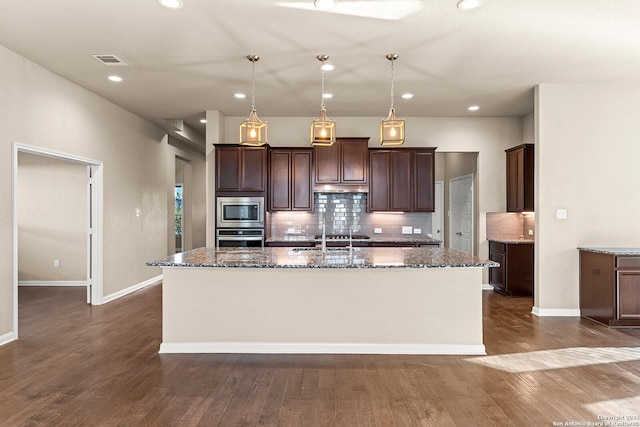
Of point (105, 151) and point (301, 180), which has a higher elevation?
point (105, 151)

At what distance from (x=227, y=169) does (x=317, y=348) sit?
11.0ft

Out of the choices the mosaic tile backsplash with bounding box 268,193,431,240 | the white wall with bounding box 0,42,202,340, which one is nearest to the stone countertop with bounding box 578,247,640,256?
the mosaic tile backsplash with bounding box 268,193,431,240

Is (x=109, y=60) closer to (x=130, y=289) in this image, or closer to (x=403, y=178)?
Result: (x=130, y=289)

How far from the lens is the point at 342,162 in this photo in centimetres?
641

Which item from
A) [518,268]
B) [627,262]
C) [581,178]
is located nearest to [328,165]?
[518,268]

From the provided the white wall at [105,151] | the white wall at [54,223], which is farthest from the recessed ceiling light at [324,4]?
the white wall at [54,223]

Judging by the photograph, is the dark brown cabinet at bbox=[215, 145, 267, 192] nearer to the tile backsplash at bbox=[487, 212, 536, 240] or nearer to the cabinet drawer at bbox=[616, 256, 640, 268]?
the tile backsplash at bbox=[487, 212, 536, 240]

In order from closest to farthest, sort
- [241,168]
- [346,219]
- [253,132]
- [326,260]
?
1. [326,260]
2. [253,132]
3. [241,168]
4. [346,219]

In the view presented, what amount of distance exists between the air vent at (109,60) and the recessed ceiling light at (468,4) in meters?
3.33

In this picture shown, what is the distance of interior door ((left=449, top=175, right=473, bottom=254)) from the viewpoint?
7457mm

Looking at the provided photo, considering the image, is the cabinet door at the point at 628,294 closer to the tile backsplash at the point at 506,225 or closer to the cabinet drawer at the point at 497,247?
the cabinet drawer at the point at 497,247

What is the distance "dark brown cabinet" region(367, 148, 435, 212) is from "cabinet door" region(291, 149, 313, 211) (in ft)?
3.13

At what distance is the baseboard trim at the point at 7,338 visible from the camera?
3.99 m

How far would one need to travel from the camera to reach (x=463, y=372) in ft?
10.8
